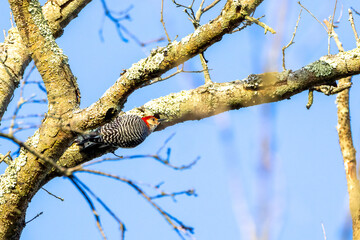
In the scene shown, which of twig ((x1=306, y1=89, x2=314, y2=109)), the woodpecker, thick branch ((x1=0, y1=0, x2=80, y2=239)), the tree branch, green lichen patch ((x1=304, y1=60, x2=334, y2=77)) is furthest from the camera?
the woodpecker

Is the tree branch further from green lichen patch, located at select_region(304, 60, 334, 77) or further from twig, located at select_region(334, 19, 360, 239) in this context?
twig, located at select_region(334, 19, 360, 239)

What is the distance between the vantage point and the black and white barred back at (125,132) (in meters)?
5.35

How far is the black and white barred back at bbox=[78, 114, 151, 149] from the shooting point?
535 cm

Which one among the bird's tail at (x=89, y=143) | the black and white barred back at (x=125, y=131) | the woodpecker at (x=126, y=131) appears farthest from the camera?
the black and white barred back at (x=125, y=131)

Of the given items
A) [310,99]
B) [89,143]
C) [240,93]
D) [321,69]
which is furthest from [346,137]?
[89,143]

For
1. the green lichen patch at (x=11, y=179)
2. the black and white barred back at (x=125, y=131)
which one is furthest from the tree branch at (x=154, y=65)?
the black and white barred back at (x=125, y=131)

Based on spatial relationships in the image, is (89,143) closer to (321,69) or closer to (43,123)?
(43,123)

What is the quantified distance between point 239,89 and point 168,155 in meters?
1.91

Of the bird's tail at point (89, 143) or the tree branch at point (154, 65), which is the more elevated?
the bird's tail at point (89, 143)

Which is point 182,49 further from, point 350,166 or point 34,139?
point 350,166

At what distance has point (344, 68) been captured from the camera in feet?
12.9

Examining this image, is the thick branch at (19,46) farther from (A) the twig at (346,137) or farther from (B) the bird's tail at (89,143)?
(A) the twig at (346,137)

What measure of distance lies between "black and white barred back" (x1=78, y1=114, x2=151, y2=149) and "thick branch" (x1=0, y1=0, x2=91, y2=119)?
3.49 ft

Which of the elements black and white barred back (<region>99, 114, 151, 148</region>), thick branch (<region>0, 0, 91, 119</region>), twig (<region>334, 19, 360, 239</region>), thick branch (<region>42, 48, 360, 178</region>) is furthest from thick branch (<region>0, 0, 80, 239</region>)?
twig (<region>334, 19, 360, 239</region>)
